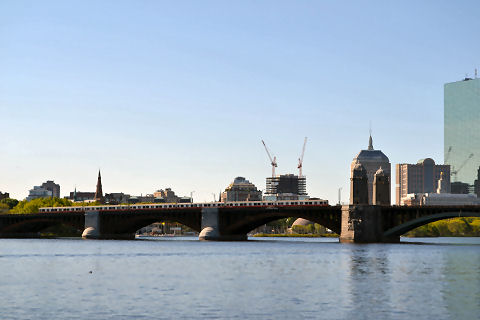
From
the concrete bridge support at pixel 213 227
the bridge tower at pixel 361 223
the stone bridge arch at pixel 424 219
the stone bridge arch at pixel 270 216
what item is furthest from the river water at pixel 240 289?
the concrete bridge support at pixel 213 227

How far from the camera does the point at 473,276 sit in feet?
268

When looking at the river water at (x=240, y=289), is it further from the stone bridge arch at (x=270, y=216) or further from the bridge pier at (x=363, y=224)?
the stone bridge arch at (x=270, y=216)

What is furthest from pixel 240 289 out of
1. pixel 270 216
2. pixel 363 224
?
pixel 270 216

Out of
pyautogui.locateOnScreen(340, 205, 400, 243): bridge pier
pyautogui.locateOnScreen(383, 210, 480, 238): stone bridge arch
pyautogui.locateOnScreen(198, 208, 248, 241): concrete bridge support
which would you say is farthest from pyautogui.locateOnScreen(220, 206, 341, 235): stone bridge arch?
pyautogui.locateOnScreen(383, 210, 480, 238): stone bridge arch

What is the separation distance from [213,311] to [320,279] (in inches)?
999

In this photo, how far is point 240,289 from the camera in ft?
225

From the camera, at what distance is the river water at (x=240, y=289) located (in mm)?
54094

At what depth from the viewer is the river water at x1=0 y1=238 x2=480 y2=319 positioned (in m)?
54.1

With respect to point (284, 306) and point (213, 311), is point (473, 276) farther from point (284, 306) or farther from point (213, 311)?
point (213, 311)

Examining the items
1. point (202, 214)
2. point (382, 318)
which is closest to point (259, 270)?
point (382, 318)

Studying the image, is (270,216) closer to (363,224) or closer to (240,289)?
(363,224)

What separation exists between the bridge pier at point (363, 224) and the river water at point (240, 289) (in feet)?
216

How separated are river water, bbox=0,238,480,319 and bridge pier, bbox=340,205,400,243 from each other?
65.8 metres

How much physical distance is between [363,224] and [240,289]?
107m
